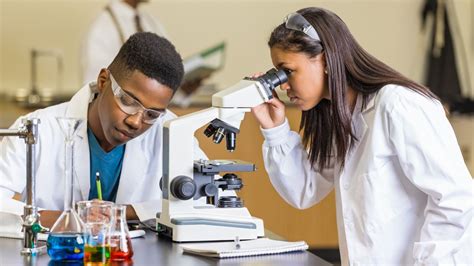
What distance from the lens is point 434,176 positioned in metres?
2.08

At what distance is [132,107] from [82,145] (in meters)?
0.24

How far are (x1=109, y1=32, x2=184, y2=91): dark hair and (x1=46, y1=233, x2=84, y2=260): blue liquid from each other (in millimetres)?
634

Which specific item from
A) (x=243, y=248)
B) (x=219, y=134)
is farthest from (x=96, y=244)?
(x=219, y=134)

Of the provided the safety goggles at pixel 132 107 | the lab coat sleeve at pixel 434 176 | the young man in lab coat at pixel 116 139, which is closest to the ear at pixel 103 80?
the young man in lab coat at pixel 116 139

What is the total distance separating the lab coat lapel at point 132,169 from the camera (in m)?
2.62

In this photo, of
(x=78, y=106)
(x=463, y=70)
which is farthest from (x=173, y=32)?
(x=78, y=106)

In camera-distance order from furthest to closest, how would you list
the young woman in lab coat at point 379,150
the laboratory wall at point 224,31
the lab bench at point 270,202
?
the laboratory wall at point 224,31
the lab bench at point 270,202
the young woman in lab coat at point 379,150

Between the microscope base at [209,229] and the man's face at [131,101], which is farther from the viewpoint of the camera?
the man's face at [131,101]

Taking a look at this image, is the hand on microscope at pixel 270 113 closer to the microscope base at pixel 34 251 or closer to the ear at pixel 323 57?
the ear at pixel 323 57

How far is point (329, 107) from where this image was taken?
7.76 feet

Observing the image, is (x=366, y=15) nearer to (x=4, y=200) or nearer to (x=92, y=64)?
(x=92, y=64)

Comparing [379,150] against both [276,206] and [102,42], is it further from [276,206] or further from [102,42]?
[102,42]

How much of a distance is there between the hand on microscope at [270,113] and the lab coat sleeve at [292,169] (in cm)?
2

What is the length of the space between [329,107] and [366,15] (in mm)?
3932
